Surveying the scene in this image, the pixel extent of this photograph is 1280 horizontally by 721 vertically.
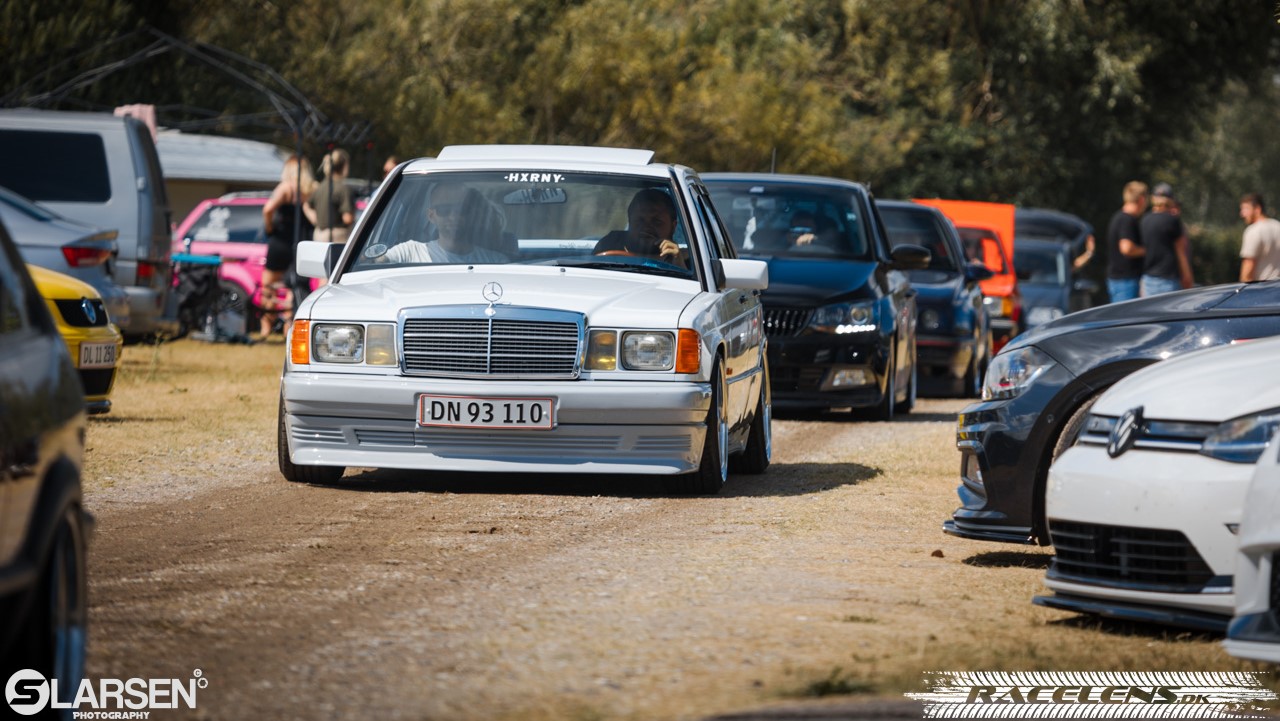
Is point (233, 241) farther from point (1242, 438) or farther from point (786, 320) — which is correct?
point (1242, 438)

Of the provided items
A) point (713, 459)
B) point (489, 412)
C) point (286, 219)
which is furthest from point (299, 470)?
point (286, 219)

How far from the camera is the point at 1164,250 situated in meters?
18.3

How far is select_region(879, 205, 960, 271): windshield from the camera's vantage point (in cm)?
1809

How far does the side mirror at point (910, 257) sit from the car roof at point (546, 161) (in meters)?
4.09

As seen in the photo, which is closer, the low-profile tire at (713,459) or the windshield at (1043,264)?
the low-profile tire at (713,459)

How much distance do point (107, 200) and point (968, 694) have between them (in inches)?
512

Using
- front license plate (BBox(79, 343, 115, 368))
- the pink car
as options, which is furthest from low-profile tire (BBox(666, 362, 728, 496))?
the pink car

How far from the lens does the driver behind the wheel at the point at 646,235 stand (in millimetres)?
9836

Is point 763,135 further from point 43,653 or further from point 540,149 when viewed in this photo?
point 43,653

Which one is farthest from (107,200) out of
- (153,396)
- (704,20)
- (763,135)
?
(704,20)

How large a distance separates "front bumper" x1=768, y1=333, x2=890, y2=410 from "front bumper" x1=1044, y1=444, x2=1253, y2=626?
24.5ft

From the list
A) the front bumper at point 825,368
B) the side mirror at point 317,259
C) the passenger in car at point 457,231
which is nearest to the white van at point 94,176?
the front bumper at point 825,368

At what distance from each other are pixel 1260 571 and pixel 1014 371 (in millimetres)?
2307

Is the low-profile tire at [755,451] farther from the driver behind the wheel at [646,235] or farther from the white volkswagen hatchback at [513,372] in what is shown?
→ the driver behind the wheel at [646,235]
